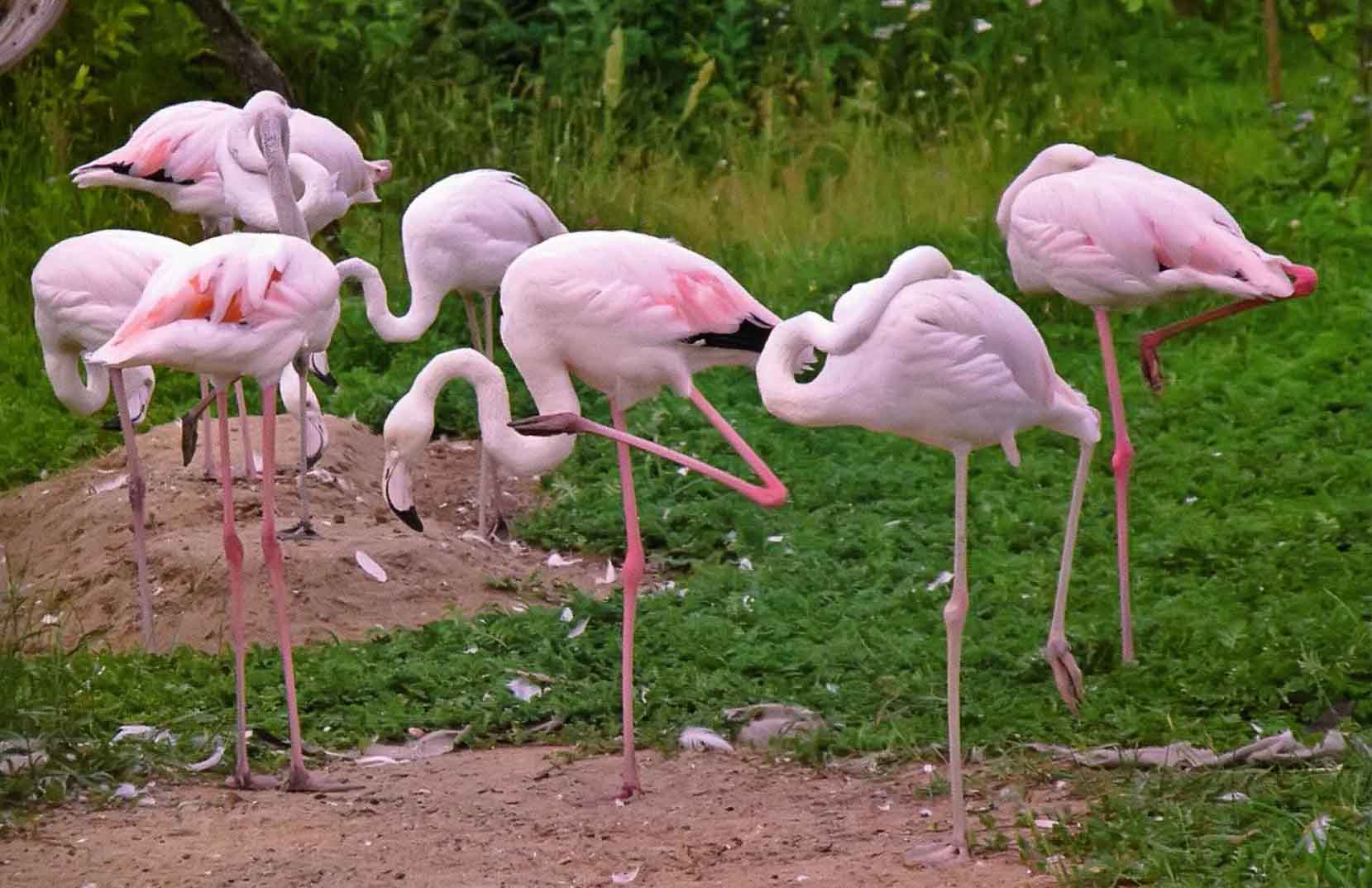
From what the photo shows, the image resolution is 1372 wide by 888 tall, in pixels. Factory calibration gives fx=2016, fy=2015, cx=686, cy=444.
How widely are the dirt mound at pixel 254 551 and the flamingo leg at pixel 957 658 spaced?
2.21m

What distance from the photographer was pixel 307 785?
4.73m

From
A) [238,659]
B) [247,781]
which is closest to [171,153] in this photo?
[238,659]

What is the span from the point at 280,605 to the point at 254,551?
1462 millimetres

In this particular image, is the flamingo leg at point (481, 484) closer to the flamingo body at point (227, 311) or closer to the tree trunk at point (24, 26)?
the flamingo body at point (227, 311)

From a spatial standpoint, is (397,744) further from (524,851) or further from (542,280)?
(542,280)

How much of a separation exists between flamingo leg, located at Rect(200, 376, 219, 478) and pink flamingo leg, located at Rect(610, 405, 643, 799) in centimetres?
134

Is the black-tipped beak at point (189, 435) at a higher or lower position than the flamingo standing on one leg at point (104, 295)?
lower

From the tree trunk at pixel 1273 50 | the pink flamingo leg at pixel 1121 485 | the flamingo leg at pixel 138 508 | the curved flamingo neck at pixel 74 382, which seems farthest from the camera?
the tree trunk at pixel 1273 50

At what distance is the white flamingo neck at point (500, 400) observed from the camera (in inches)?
195

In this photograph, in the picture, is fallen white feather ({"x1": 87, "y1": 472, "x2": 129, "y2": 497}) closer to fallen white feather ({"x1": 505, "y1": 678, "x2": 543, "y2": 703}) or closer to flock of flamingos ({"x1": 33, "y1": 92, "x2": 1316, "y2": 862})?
flock of flamingos ({"x1": 33, "y1": 92, "x2": 1316, "y2": 862})

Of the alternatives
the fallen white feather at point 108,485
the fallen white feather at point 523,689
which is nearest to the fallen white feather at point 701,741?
the fallen white feather at point 523,689

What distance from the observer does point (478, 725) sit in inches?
202

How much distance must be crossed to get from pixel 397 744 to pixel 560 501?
217 cm

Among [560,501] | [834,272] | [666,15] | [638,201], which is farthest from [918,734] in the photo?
[666,15]
